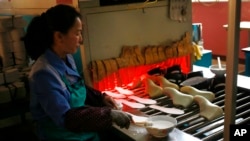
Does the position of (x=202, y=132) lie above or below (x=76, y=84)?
below

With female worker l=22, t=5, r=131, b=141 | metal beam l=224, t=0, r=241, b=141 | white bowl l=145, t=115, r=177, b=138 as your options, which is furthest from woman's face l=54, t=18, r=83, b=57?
metal beam l=224, t=0, r=241, b=141

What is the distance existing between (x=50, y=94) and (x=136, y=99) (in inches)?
20.7

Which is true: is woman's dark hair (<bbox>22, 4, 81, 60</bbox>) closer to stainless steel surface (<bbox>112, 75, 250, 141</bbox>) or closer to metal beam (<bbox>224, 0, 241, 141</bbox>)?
stainless steel surface (<bbox>112, 75, 250, 141</bbox>)

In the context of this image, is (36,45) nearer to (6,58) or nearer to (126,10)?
(126,10)

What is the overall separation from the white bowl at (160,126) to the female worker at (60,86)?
94 mm

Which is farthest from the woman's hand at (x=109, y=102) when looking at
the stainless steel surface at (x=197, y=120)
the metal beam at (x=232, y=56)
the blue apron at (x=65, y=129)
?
the metal beam at (x=232, y=56)

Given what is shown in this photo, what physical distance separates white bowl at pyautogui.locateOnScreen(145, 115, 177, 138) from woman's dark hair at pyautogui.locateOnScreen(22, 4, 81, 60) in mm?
513

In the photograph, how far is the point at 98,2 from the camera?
1.47 meters

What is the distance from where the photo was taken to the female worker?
1044 mm

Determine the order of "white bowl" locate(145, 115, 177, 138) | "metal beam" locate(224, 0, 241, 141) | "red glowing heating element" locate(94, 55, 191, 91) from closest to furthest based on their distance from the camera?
"metal beam" locate(224, 0, 241, 141)
"white bowl" locate(145, 115, 177, 138)
"red glowing heating element" locate(94, 55, 191, 91)

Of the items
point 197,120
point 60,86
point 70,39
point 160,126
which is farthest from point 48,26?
point 197,120

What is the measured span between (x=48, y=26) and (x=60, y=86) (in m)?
0.27

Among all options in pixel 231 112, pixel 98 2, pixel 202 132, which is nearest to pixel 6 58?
pixel 98 2

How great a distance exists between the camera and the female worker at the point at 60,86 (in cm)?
104
